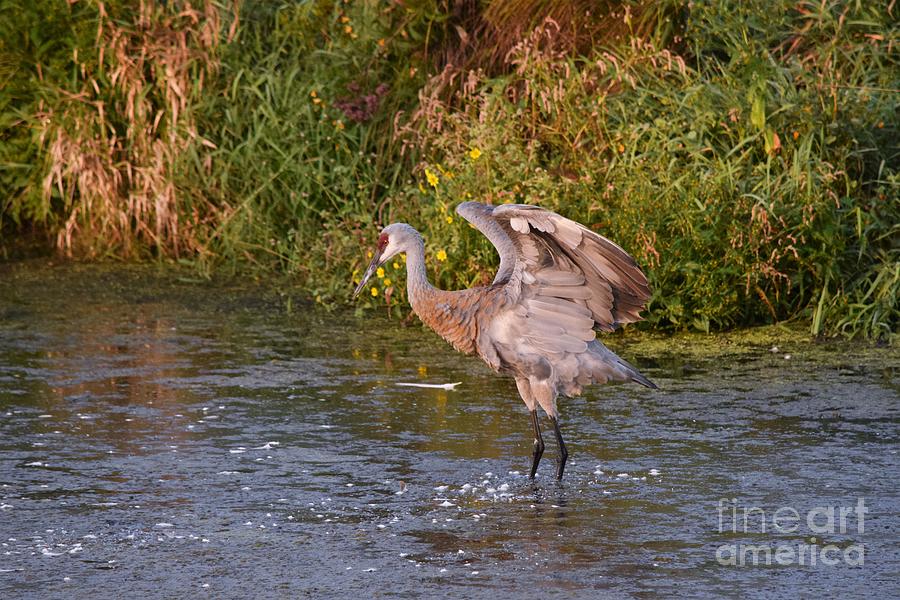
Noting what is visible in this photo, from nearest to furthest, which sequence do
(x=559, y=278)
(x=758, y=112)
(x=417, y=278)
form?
(x=559, y=278), (x=417, y=278), (x=758, y=112)

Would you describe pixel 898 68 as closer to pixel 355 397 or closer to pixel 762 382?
pixel 762 382

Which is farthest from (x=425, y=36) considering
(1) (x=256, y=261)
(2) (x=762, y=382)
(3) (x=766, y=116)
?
(2) (x=762, y=382)

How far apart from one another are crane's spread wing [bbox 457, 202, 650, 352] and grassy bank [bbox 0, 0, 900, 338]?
2.22m

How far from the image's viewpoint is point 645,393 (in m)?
7.61

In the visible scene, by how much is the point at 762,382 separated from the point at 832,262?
4.21ft

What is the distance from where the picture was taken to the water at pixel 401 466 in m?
4.95

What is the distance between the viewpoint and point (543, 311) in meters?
6.34

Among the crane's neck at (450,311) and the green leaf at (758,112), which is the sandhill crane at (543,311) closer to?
the crane's neck at (450,311)

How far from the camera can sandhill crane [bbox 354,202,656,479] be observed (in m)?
6.30

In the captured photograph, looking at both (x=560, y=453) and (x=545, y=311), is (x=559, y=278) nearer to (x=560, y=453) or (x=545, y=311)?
(x=545, y=311)

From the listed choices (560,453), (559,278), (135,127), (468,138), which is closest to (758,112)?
(468,138)

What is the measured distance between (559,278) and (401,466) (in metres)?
0.99

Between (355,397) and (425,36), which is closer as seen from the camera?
(355,397)

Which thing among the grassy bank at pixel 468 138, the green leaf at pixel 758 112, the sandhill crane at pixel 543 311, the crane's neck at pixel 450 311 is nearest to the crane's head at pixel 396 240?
the crane's neck at pixel 450 311
